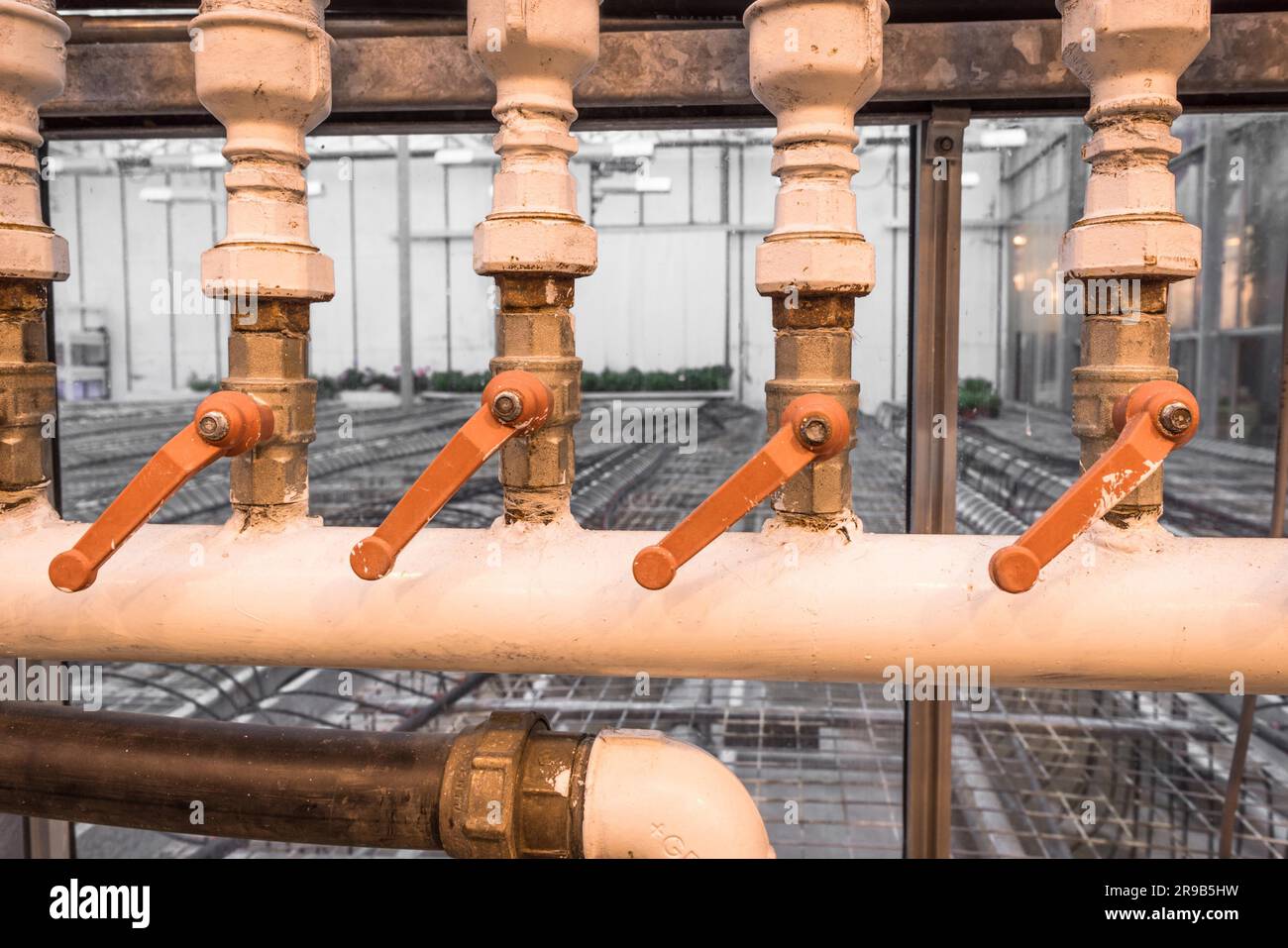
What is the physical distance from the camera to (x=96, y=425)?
4012mm

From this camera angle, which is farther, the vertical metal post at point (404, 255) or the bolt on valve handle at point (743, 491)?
the vertical metal post at point (404, 255)

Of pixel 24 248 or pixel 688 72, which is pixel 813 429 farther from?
pixel 24 248

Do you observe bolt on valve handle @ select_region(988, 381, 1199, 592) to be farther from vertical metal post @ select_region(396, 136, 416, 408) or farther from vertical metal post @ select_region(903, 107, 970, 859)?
vertical metal post @ select_region(396, 136, 416, 408)

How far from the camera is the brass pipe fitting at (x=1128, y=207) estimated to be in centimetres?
73

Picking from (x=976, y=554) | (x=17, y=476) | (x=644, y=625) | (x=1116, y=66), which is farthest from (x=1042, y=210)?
(x=17, y=476)

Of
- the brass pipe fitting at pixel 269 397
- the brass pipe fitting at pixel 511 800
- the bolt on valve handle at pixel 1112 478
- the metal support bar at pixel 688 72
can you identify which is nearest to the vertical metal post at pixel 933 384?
the metal support bar at pixel 688 72

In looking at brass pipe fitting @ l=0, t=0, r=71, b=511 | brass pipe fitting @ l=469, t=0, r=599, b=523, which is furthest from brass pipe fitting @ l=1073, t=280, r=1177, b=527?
brass pipe fitting @ l=0, t=0, r=71, b=511

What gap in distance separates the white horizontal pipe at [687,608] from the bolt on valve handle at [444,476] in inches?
3.4

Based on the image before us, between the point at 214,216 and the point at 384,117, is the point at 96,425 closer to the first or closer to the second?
the point at 214,216

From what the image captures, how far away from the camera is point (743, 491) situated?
70 centimetres

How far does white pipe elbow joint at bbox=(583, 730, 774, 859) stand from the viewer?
0.75 metres

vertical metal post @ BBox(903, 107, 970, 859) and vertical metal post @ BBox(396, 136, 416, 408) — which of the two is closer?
vertical metal post @ BBox(903, 107, 970, 859)

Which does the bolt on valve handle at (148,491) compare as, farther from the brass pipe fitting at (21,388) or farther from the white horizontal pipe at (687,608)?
the brass pipe fitting at (21,388)

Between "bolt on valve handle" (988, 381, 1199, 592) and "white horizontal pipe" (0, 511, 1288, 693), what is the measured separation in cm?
10
